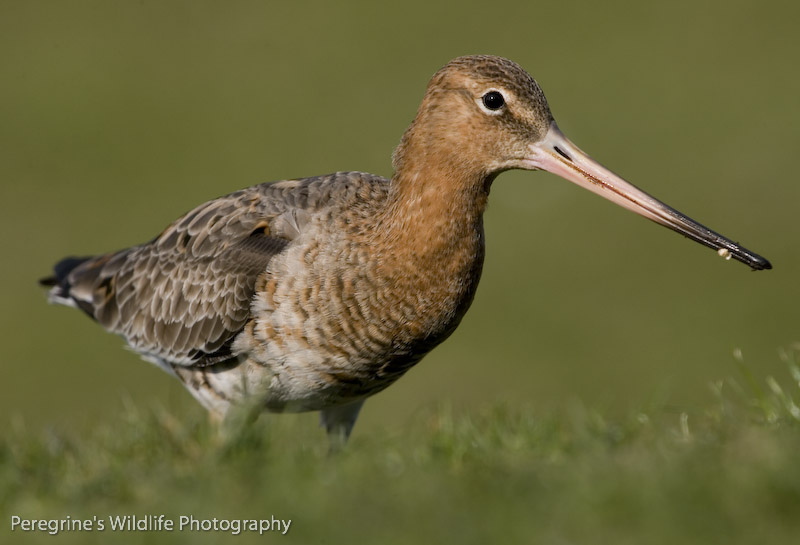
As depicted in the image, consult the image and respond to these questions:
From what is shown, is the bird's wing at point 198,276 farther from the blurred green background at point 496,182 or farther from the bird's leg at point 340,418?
the blurred green background at point 496,182

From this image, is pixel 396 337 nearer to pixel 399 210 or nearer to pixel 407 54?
pixel 399 210

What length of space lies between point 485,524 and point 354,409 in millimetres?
3767

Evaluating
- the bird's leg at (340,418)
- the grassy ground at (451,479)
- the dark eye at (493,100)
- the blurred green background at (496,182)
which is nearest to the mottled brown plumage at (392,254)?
the dark eye at (493,100)

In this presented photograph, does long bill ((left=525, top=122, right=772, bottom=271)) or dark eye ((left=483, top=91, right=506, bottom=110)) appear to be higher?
dark eye ((left=483, top=91, right=506, bottom=110))

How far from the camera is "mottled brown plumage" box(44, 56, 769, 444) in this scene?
7.76 m

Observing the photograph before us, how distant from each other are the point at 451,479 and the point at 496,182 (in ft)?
47.2

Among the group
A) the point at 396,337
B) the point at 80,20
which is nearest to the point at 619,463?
the point at 396,337

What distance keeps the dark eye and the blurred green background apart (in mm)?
8730

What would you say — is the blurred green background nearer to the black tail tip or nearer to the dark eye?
the black tail tip

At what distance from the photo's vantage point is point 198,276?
29.5ft

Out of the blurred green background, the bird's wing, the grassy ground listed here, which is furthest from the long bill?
the blurred green background

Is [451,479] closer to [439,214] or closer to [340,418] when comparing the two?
[439,214]

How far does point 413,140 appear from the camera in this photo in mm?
8016

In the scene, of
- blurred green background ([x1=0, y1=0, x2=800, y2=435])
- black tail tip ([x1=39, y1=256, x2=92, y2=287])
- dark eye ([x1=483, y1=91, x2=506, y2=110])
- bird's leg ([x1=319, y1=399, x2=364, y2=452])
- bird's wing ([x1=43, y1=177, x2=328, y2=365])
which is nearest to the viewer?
dark eye ([x1=483, y1=91, x2=506, y2=110])
